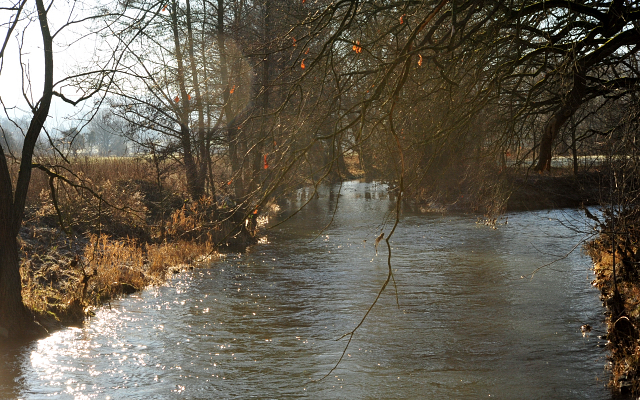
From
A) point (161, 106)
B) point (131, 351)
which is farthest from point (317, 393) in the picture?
point (161, 106)

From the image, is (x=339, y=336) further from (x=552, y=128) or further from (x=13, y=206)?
(x=13, y=206)

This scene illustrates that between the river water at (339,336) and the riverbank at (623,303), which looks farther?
the river water at (339,336)

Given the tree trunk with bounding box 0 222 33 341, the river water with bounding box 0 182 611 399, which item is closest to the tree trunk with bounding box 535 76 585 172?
the river water with bounding box 0 182 611 399

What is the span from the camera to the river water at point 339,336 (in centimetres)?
739

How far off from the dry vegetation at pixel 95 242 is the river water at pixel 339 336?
60 cm

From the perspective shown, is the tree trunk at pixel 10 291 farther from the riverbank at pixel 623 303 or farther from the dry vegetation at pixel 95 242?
the riverbank at pixel 623 303

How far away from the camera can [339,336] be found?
930cm

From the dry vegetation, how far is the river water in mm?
598

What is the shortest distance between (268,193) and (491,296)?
909 cm

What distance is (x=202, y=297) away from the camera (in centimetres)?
1192

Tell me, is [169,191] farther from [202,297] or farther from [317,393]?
[317,393]

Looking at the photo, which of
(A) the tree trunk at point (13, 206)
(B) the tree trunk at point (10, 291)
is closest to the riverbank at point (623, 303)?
(A) the tree trunk at point (13, 206)

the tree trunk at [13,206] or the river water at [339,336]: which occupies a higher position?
the tree trunk at [13,206]

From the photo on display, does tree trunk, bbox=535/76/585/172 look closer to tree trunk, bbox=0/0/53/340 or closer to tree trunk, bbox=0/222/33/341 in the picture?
tree trunk, bbox=0/0/53/340
